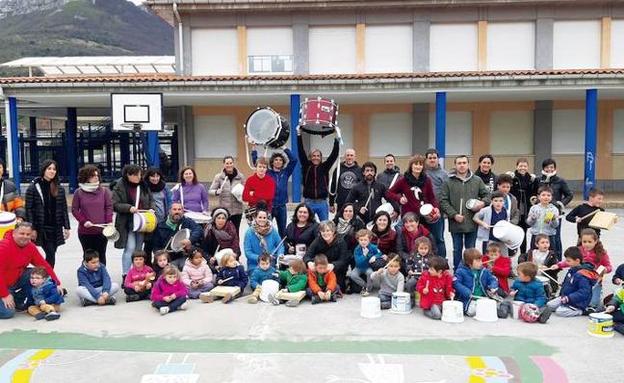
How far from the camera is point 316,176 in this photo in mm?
7727

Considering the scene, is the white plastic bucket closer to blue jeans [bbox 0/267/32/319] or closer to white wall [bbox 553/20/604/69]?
blue jeans [bbox 0/267/32/319]

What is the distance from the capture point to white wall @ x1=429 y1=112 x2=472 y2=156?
17125mm

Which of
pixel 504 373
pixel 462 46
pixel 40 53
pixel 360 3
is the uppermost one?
pixel 40 53

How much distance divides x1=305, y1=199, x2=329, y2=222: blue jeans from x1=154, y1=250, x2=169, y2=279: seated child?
199 cm

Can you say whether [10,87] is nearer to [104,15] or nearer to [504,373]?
[504,373]

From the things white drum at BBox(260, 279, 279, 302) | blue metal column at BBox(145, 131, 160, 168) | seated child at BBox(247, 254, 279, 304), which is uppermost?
blue metal column at BBox(145, 131, 160, 168)

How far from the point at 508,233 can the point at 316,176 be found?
7.87ft

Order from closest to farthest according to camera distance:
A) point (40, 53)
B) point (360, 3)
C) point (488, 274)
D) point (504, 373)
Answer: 1. point (504, 373)
2. point (488, 274)
3. point (360, 3)
4. point (40, 53)

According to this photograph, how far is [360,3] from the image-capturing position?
17094 mm

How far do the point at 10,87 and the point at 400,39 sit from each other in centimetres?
1019

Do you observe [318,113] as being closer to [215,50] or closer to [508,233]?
[508,233]

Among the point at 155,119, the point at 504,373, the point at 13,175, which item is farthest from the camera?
the point at 13,175

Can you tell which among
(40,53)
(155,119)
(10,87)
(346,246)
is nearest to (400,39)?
(155,119)

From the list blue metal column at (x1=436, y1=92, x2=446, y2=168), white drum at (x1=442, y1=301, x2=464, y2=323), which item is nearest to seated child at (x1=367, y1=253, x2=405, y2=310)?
white drum at (x1=442, y1=301, x2=464, y2=323)
